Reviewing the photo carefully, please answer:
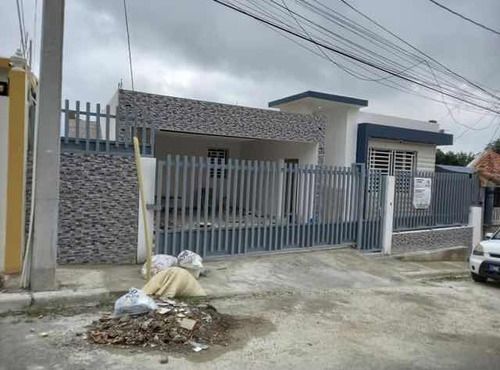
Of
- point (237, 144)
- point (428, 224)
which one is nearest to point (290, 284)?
point (428, 224)

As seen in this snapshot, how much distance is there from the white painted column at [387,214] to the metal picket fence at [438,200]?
26.2 inches

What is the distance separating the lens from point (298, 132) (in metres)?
14.0

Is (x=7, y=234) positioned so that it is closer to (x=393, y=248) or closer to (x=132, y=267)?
(x=132, y=267)

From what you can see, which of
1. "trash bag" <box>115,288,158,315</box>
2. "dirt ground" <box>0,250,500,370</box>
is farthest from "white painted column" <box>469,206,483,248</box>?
"trash bag" <box>115,288,158,315</box>

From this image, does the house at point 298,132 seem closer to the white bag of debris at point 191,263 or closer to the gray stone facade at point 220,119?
the gray stone facade at point 220,119

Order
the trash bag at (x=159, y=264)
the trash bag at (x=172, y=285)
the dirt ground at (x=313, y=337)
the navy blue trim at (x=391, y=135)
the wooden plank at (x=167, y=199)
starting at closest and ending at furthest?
1. the dirt ground at (x=313, y=337)
2. the trash bag at (x=172, y=285)
3. the trash bag at (x=159, y=264)
4. the wooden plank at (x=167, y=199)
5. the navy blue trim at (x=391, y=135)

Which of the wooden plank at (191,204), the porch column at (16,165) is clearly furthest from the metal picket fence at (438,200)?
the porch column at (16,165)

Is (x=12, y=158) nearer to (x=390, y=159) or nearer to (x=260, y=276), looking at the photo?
(x=260, y=276)

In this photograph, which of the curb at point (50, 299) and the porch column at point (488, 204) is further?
the porch column at point (488, 204)

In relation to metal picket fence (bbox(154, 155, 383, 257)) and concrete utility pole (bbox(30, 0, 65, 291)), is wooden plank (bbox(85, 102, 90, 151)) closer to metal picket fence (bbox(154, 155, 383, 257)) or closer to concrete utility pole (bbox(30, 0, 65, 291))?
metal picket fence (bbox(154, 155, 383, 257))

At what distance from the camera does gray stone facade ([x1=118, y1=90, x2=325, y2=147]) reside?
36.4 feet

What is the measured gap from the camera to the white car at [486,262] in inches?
362

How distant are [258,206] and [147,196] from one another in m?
2.36

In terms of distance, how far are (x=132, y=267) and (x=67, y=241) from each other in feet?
3.76
